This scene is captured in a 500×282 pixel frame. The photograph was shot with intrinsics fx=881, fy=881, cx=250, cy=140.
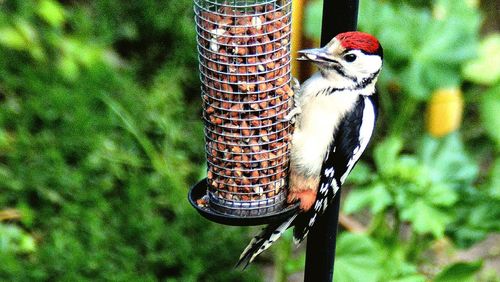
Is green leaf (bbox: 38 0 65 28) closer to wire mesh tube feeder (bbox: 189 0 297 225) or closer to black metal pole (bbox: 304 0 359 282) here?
wire mesh tube feeder (bbox: 189 0 297 225)

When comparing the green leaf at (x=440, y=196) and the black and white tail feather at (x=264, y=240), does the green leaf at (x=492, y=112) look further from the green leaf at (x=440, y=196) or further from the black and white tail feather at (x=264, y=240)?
the black and white tail feather at (x=264, y=240)

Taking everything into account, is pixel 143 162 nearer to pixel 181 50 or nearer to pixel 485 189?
pixel 181 50

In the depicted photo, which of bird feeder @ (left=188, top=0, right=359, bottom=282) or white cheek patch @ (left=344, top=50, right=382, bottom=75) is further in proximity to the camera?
white cheek patch @ (left=344, top=50, right=382, bottom=75)

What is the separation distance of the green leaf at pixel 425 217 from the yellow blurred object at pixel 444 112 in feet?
5.83

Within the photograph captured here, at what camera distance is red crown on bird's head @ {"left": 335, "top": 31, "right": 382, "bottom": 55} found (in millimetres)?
2985

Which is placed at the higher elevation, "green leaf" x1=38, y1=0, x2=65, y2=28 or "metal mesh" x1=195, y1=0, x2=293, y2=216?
"metal mesh" x1=195, y1=0, x2=293, y2=216

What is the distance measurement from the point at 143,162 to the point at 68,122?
51 centimetres

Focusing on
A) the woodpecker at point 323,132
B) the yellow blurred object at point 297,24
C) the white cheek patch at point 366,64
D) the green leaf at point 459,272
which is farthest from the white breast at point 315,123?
the yellow blurred object at point 297,24

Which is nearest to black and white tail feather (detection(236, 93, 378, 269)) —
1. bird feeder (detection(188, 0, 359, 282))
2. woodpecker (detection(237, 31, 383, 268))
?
woodpecker (detection(237, 31, 383, 268))

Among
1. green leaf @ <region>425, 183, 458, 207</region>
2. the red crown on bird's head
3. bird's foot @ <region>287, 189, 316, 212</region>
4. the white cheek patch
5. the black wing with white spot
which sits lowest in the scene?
green leaf @ <region>425, 183, 458, 207</region>

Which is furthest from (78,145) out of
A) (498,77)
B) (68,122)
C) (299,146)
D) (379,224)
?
(498,77)

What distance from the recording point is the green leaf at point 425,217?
166 inches

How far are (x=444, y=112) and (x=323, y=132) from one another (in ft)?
9.48

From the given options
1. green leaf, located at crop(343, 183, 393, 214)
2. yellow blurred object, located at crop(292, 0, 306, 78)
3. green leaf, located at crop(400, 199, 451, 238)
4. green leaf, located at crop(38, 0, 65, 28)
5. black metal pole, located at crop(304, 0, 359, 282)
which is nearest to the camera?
black metal pole, located at crop(304, 0, 359, 282)
